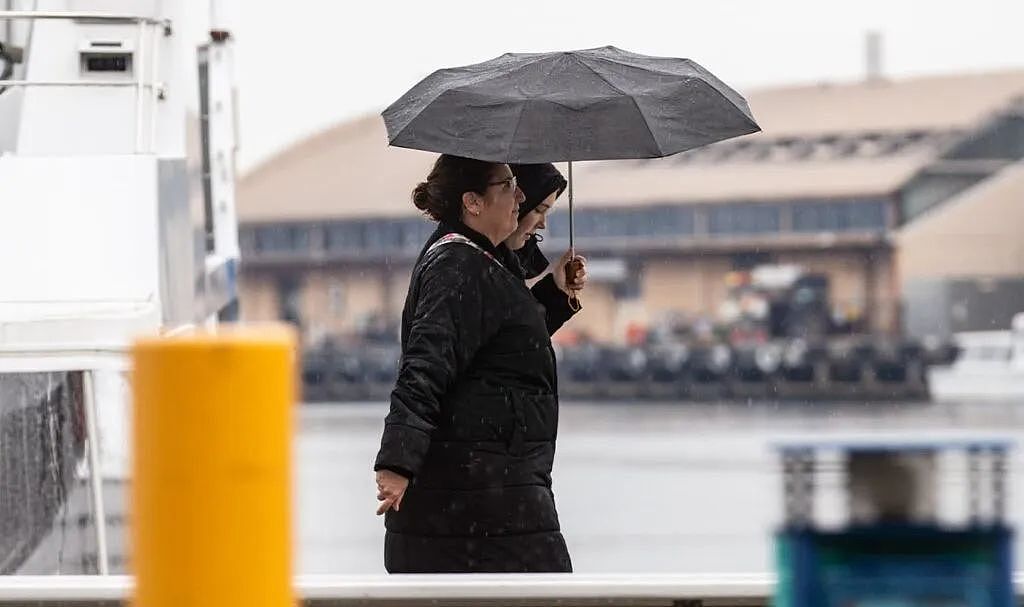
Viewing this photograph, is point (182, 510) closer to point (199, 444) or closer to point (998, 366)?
point (199, 444)

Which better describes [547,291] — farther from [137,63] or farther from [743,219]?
[743,219]

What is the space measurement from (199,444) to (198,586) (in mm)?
132

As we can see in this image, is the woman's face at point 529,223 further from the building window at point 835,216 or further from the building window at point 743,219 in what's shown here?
the building window at point 743,219

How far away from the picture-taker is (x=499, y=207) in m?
3.24

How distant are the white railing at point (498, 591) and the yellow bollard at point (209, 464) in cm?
84

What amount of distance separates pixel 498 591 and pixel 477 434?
32.6 inches

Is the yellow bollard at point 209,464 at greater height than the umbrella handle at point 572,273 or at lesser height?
lesser

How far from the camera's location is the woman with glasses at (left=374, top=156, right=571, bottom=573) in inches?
122

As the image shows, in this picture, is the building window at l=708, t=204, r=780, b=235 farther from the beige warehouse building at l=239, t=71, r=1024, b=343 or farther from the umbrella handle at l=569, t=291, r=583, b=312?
the umbrella handle at l=569, t=291, r=583, b=312

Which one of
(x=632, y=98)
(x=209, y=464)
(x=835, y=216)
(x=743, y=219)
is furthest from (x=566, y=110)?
(x=743, y=219)

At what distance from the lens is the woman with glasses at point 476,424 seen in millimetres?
3094

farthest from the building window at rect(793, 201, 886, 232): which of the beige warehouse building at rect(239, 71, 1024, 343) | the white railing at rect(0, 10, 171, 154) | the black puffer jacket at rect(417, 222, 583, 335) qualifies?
the black puffer jacket at rect(417, 222, 583, 335)

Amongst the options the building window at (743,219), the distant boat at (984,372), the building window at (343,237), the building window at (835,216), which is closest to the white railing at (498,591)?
the distant boat at (984,372)

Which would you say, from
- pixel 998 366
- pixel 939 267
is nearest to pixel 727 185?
pixel 939 267
